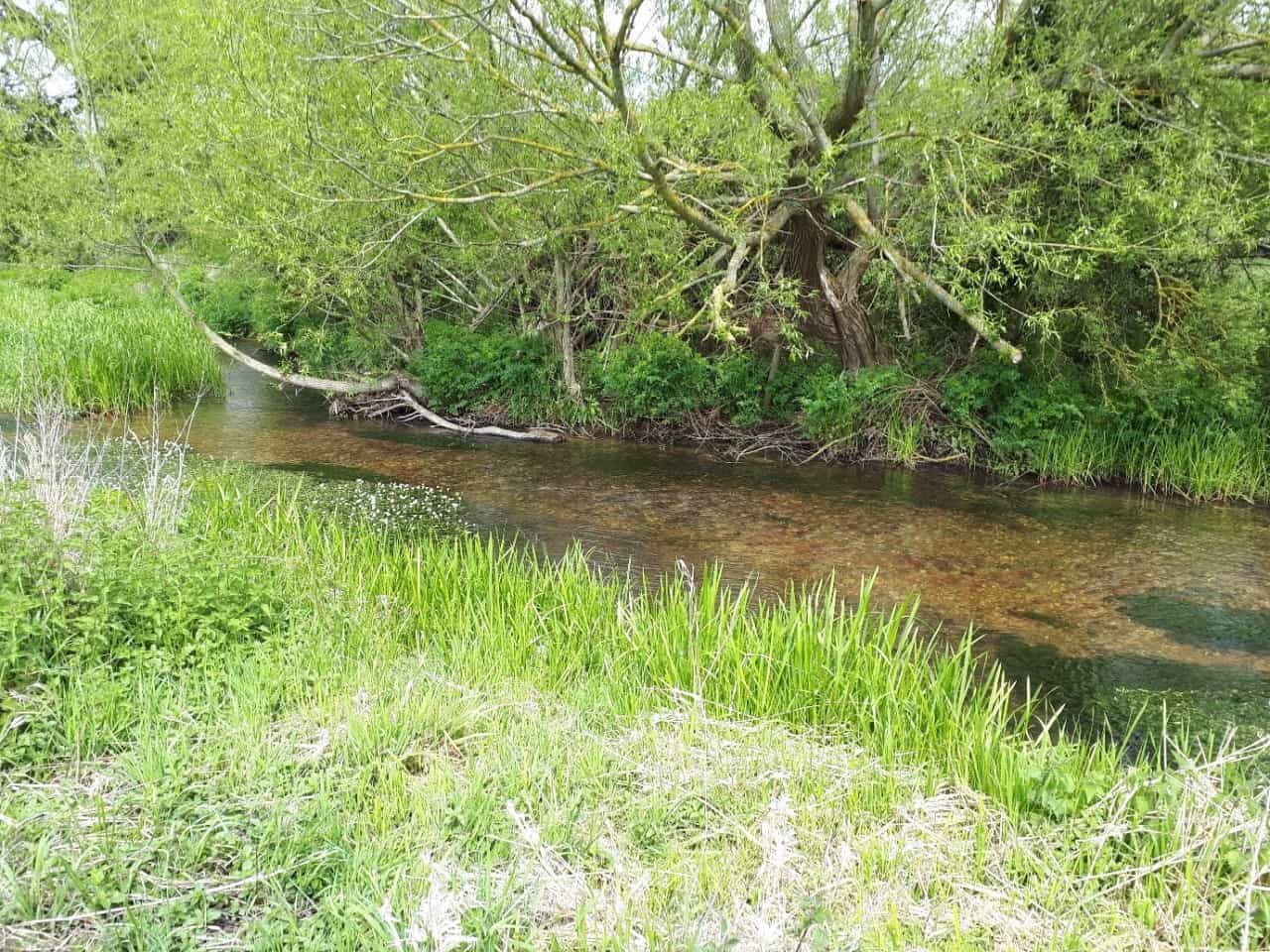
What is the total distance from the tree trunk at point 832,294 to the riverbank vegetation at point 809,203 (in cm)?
4

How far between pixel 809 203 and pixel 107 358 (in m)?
10.2

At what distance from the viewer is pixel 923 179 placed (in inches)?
373

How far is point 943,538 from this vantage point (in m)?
8.37

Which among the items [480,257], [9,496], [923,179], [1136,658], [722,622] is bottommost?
[1136,658]

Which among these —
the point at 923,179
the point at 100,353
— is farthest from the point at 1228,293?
the point at 100,353

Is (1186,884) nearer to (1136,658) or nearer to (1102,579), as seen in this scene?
(1136,658)

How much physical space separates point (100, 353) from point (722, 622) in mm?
12094

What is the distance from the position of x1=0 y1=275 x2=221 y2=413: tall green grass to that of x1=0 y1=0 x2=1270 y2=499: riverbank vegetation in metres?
2.85

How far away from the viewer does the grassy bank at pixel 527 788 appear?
103 inches

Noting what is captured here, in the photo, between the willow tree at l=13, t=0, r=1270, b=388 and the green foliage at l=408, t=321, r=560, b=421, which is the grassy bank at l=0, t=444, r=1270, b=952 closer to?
the willow tree at l=13, t=0, r=1270, b=388

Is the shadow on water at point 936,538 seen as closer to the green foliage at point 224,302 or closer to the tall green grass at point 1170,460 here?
the tall green grass at point 1170,460

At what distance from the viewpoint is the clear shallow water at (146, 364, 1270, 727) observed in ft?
19.5

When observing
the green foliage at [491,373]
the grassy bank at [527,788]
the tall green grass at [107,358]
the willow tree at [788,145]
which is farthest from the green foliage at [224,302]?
the grassy bank at [527,788]

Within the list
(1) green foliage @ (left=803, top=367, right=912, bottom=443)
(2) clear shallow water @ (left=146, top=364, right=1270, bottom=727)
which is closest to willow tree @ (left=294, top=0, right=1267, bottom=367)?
(1) green foliage @ (left=803, top=367, right=912, bottom=443)
